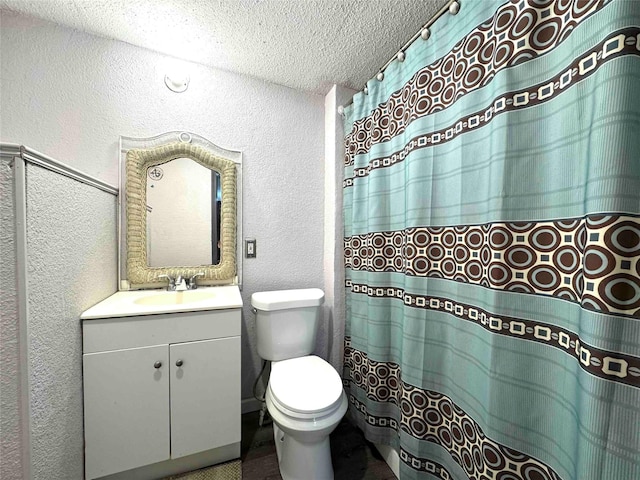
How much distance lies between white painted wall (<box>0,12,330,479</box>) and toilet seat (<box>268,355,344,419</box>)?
45 cm

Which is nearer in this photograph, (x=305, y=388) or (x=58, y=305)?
(x=58, y=305)

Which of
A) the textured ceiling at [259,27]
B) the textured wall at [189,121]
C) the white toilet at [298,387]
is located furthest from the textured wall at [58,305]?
the textured ceiling at [259,27]

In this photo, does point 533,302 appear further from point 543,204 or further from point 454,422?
point 454,422

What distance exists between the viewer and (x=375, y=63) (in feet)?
4.97

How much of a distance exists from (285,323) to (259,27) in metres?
1.58

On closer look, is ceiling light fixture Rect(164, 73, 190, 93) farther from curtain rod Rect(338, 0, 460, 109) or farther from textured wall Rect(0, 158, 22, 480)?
curtain rod Rect(338, 0, 460, 109)

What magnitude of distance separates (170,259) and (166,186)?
451mm

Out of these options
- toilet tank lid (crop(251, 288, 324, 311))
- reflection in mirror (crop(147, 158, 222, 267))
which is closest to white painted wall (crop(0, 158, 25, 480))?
reflection in mirror (crop(147, 158, 222, 267))

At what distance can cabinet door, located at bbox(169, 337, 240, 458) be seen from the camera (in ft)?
3.81

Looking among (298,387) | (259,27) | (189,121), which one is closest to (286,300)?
(298,387)

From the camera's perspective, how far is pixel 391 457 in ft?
4.19

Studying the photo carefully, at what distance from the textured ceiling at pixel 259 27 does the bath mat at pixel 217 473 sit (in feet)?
7.37

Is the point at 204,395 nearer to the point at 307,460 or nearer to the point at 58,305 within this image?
the point at 307,460

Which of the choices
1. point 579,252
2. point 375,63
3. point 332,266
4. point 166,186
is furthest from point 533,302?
point 166,186
